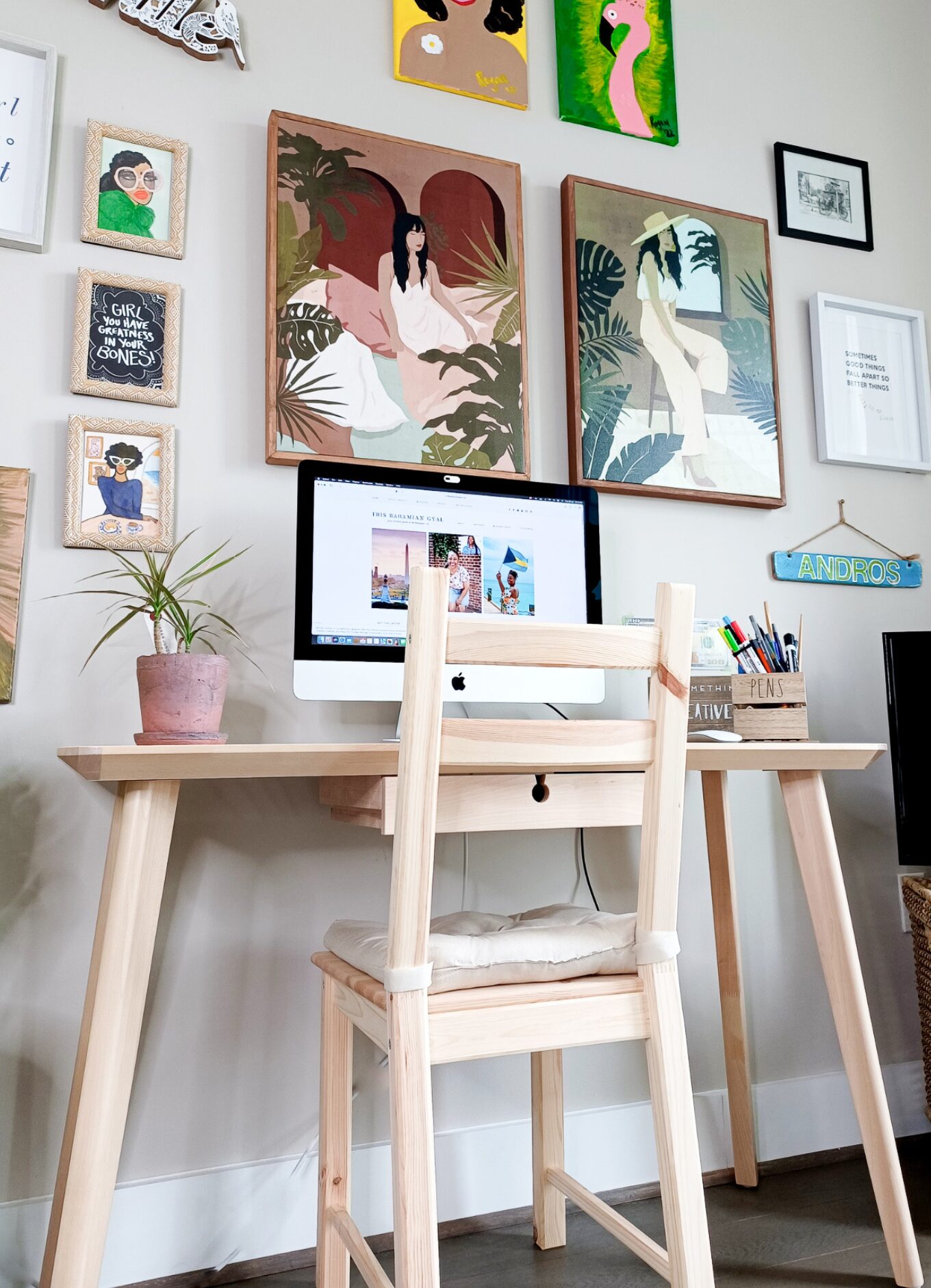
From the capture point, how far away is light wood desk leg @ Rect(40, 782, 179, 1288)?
3.55ft

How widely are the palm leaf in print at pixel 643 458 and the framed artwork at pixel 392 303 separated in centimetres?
19

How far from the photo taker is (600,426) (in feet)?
6.29

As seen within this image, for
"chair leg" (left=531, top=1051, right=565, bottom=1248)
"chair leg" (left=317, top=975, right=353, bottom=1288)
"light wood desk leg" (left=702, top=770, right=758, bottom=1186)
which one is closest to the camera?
"chair leg" (left=317, top=975, right=353, bottom=1288)

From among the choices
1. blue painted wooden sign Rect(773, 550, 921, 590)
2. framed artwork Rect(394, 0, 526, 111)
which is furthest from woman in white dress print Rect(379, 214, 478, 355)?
blue painted wooden sign Rect(773, 550, 921, 590)

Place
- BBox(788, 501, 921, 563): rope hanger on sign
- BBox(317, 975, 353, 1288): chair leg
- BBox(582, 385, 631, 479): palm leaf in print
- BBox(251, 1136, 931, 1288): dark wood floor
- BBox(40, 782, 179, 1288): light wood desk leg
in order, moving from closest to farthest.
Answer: BBox(40, 782, 179, 1288): light wood desk leg < BBox(317, 975, 353, 1288): chair leg < BBox(251, 1136, 931, 1288): dark wood floor < BBox(582, 385, 631, 479): palm leaf in print < BBox(788, 501, 921, 563): rope hanger on sign

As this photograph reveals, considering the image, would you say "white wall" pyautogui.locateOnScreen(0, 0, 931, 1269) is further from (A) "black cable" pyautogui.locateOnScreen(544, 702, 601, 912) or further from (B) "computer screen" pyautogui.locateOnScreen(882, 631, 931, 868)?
(B) "computer screen" pyautogui.locateOnScreen(882, 631, 931, 868)

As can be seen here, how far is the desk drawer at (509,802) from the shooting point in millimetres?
1224

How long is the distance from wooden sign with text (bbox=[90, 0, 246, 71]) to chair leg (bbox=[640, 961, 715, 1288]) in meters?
1.65

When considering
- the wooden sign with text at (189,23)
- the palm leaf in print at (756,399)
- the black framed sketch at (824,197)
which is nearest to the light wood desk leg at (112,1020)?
the wooden sign with text at (189,23)

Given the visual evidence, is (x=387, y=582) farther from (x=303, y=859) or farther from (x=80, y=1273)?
(x=80, y=1273)

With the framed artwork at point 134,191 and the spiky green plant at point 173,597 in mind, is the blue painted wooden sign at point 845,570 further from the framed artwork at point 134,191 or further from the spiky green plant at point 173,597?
the framed artwork at point 134,191

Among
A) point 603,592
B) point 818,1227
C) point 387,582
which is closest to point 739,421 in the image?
point 603,592

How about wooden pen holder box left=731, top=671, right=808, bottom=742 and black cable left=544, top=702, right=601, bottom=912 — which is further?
black cable left=544, top=702, right=601, bottom=912

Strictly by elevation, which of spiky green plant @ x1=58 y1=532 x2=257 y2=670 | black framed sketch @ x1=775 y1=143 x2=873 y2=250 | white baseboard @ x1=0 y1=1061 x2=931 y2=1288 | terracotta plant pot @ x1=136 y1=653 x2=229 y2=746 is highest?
black framed sketch @ x1=775 y1=143 x2=873 y2=250
